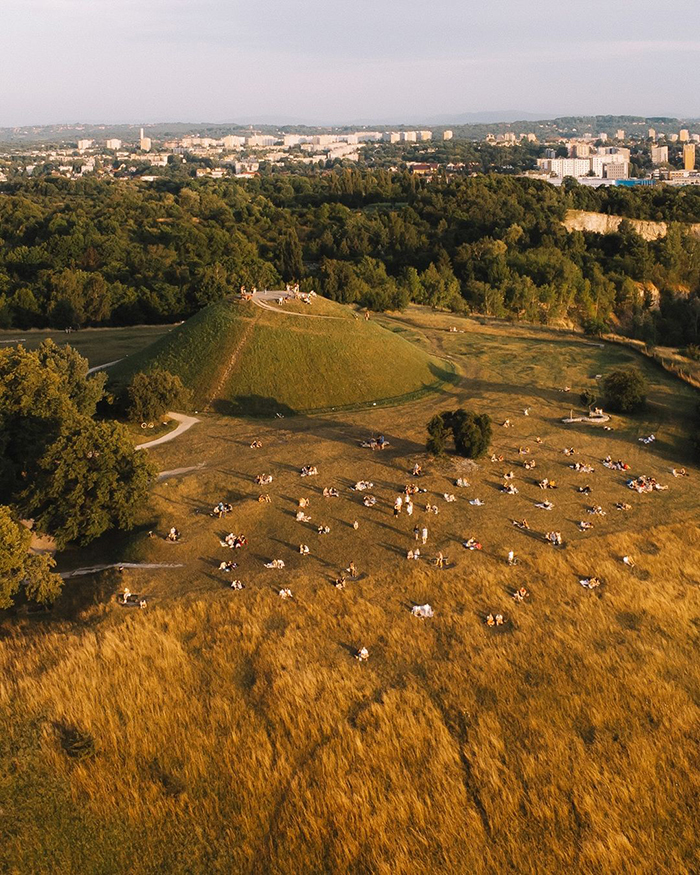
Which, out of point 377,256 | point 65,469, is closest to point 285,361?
point 65,469

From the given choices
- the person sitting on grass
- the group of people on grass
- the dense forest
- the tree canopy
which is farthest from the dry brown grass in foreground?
the dense forest

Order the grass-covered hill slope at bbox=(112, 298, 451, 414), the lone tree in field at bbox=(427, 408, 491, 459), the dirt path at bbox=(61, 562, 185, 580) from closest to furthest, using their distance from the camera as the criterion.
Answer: the dirt path at bbox=(61, 562, 185, 580) < the lone tree in field at bbox=(427, 408, 491, 459) < the grass-covered hill slope at bbox=(112, 298, 451, 414)

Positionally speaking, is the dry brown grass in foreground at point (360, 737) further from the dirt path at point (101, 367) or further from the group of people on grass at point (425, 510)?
the dirt path at point (101, 367)

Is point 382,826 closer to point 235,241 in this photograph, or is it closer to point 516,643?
point 516,643

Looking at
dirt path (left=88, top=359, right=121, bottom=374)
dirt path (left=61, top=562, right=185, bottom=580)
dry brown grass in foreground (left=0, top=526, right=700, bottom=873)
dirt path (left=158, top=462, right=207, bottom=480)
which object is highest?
dirt path (left=88, top=359, right=121, bottom=374)

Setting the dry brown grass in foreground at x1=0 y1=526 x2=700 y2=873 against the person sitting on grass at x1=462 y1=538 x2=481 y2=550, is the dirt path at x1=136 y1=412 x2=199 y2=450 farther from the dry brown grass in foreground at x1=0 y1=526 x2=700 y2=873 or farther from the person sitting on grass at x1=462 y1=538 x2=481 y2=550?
the person sitting on grass at x1=462 y1=538 x2=481 y2=550

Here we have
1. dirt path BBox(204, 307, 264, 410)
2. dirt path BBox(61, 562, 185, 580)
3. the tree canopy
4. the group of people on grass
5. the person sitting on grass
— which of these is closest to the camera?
the group of people on grass
